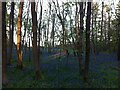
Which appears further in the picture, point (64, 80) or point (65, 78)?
point (65, 78)

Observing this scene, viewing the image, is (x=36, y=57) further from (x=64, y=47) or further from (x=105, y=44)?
(x=105, y=44)

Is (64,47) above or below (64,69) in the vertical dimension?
above

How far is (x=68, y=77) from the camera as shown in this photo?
20.3m

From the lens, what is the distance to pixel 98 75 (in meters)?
21.4

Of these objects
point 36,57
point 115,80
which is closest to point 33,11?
point 36,57

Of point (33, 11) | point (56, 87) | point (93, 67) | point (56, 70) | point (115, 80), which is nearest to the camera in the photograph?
point (56, 87)

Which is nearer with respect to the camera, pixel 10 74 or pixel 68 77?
pixel 68 77

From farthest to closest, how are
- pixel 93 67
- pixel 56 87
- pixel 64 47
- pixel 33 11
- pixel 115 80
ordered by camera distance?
1. pixel 64 47
2. pixel 93 67
3. pixel 115 80
4. pixel 33 11
5. pixel 56 87

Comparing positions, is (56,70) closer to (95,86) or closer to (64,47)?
(64,47)

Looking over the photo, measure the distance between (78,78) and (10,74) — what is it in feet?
18.7

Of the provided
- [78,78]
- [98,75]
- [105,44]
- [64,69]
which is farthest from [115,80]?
[105,44]

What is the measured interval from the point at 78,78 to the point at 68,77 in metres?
0.77

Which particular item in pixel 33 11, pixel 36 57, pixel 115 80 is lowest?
pixel 115 80

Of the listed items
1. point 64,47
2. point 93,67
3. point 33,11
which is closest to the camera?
point 33,11
